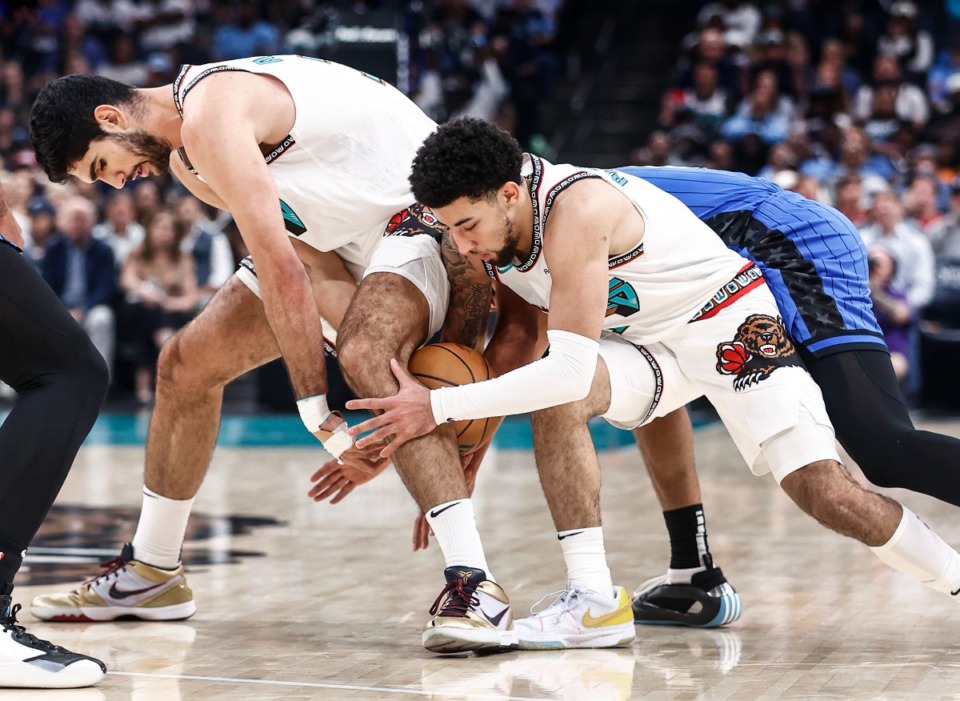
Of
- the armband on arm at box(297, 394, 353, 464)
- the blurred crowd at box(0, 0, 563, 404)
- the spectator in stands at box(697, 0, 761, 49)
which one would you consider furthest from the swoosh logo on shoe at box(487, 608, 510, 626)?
the spectator in stands at box(697, 0, 761, 49)

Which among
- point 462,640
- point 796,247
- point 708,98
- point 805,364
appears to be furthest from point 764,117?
point 462,640

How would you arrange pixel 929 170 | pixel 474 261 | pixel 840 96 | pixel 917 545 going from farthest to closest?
pixel 840 96 → pixel 929 170 → pixel 474 261 → pixel 917 545

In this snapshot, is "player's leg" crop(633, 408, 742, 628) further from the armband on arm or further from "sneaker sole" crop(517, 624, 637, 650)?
the armband on arm

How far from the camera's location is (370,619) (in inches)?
156

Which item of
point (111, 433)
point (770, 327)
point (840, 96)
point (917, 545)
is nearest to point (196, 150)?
point (770, 327)

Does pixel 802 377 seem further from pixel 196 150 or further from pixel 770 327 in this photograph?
pixel 196 150

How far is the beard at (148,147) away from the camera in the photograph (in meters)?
3.72

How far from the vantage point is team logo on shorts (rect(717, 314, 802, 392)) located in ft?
12.1

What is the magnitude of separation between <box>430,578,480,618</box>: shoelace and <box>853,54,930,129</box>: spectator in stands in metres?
10.1

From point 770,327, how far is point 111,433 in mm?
6627

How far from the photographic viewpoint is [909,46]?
13.2 m

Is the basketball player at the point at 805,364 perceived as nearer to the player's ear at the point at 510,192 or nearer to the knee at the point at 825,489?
the knee at the point at 825,489

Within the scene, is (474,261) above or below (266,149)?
below

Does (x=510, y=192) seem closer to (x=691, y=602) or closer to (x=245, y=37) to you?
(x=691, y=602)
